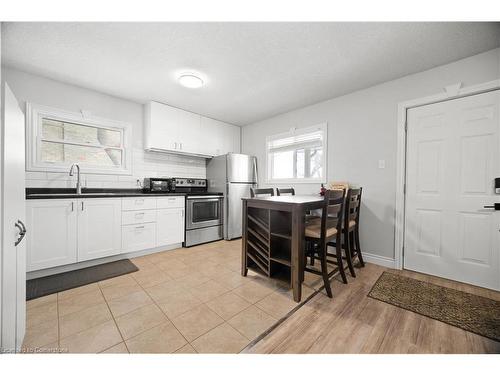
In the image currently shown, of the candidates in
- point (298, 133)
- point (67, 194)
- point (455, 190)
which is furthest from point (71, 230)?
point (455, 190)

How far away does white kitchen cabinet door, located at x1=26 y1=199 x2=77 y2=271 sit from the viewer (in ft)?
6.79

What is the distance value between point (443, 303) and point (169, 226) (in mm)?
3307

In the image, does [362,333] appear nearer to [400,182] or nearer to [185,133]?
[400,182]

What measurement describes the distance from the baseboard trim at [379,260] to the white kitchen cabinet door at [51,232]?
12.0 feet

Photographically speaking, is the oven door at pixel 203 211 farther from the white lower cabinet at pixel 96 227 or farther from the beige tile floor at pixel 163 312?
the beige tile floor at pixel 163 312

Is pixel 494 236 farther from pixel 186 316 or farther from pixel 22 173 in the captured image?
pixel 22 173

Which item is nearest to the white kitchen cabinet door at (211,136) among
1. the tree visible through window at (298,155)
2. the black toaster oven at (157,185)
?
the black toaster oven at (157,185)

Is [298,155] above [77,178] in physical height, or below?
above

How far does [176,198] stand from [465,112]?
379 centimetres

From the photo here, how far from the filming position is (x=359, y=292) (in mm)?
1921

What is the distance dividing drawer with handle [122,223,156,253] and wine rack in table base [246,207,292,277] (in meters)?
1.61

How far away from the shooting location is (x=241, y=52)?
6.57 feet

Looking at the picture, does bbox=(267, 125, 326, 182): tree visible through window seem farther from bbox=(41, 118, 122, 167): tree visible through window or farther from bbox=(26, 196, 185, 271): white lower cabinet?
bbox=(41, 118, 122, 167): tree visible through window
